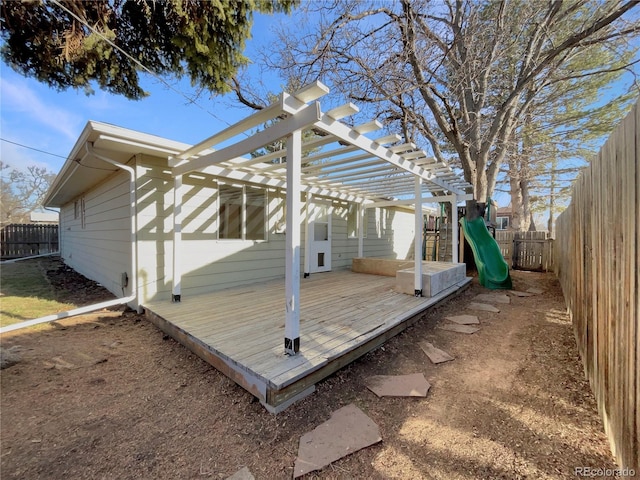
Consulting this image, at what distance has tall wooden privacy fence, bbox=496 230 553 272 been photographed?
8.88 metres

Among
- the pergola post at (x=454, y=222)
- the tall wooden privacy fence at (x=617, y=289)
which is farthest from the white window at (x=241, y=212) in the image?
the tall wooden privacy fence at (x=617, y=289)

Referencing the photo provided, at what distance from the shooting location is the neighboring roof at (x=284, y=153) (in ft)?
8.38

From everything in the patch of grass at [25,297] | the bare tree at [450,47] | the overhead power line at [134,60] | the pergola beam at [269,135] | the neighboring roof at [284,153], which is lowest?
the patch of grass at [25,297]

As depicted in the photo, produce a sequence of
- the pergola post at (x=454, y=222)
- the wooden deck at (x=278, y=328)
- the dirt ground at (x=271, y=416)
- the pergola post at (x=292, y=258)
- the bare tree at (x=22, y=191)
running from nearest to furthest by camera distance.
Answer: the dirt ground at (x=271, y=416) → the wooden deck at (x=278, y=328) → the pergola post at (x=292, y=258) → the pergola post at (x=454, y=222) → the bare tree at (x=22, y=191)

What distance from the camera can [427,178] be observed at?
5.01 meters

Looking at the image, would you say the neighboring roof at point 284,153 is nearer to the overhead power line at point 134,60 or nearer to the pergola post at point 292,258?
the pergola post at point 292,258

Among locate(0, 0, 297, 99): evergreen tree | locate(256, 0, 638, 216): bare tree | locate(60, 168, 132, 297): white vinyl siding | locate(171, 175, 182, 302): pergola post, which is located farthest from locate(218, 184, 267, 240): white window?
locate(256, 0, 638, 216): bare tree

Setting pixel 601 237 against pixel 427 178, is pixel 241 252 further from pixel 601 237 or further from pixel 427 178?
pixel 601 237

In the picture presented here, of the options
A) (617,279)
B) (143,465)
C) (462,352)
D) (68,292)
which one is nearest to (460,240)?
(462,352)

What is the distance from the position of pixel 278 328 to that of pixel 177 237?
2.49 m

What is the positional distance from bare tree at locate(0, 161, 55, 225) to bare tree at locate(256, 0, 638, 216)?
24.6m

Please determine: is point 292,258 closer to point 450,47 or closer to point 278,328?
point 278,328

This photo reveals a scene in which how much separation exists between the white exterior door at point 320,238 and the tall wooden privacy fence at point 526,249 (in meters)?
6.44

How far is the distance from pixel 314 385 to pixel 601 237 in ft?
8.58
